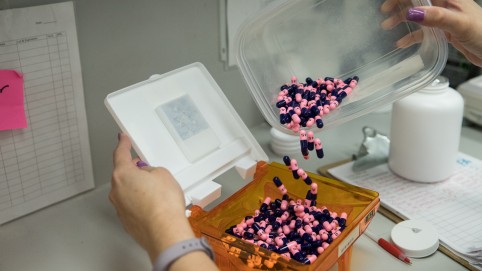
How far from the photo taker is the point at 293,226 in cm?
79

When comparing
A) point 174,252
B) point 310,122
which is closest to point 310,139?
point 310,122

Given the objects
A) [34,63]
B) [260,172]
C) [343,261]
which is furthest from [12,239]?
[343,261]

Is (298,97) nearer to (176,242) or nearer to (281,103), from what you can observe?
(281,103)

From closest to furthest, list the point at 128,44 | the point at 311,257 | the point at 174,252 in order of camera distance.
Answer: the point at 174,252, the point at 311,257, the point at 128,44

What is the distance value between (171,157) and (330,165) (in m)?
0.38

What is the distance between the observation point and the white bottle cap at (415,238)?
0.79 metres

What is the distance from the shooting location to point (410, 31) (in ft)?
2.81

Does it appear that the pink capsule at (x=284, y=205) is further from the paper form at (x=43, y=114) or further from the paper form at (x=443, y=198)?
the paper form at (x=43, y=114)

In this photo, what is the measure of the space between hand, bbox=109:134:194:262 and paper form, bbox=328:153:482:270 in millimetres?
471

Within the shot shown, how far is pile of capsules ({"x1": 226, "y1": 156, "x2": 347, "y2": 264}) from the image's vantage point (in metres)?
0.73

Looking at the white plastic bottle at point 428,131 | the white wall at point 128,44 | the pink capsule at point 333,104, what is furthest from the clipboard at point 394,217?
the white wall at point 128,44

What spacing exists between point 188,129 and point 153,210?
305 mm

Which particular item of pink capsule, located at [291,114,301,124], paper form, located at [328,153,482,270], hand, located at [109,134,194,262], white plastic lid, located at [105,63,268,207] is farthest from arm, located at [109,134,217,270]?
paper form, located at [328,153,482,270]

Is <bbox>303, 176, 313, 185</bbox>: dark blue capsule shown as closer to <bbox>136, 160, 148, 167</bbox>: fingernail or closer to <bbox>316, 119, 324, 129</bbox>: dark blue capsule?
<bbox>316, 119, 324, 129</bbox>: dark blue capsule
